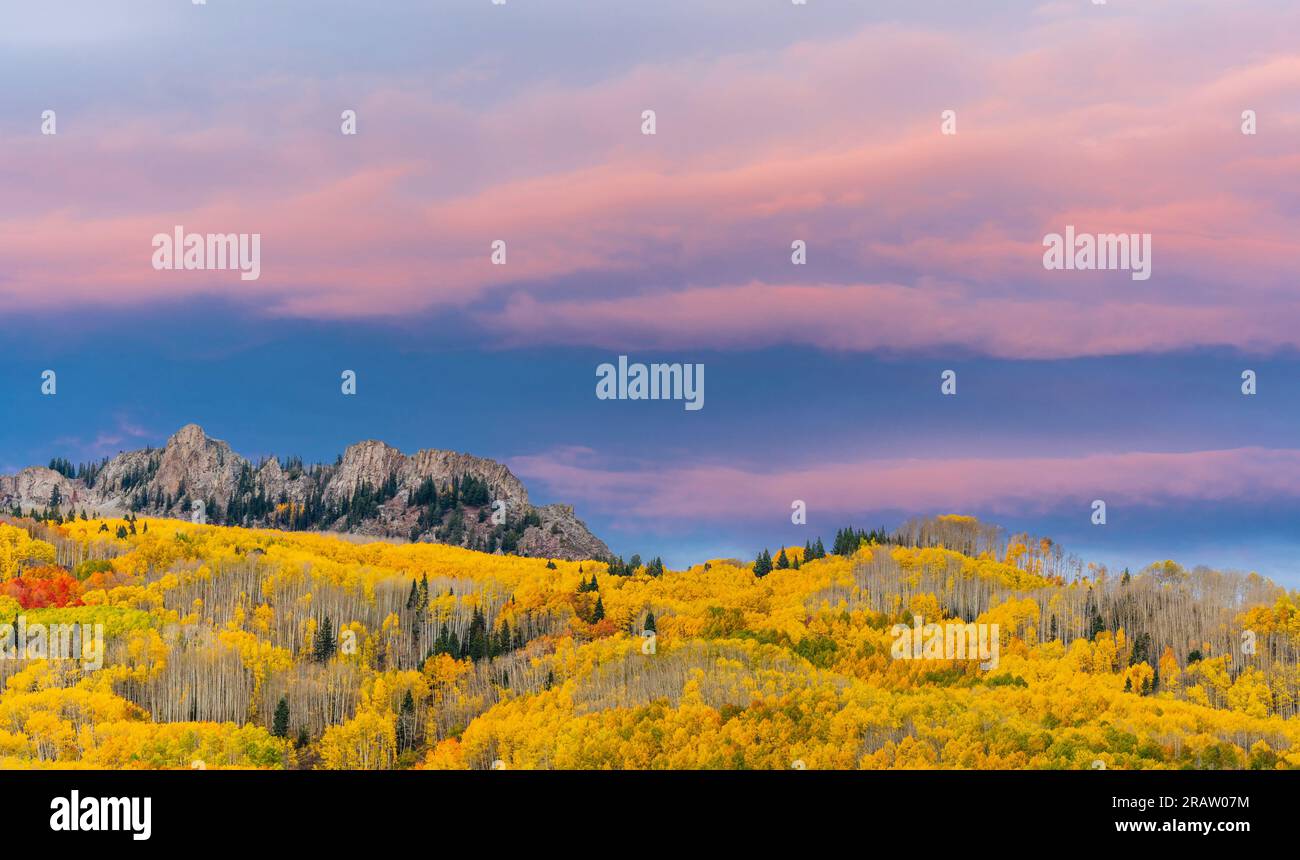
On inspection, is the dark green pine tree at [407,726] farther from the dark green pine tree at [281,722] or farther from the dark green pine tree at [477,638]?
the dark green pine tree at [281,722]

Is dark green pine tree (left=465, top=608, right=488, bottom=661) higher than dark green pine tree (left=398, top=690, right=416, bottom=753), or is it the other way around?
dark green pine tree (left=465, top=608, right=488, bottom=661)

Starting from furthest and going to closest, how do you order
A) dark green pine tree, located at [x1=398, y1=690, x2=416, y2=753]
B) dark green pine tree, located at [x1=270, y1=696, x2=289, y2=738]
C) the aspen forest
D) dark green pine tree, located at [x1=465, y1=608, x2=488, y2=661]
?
dark green pine tree, located at [x1=465, y1=608, x2=488, y2=661]
dark green pine tree, located at [x1=398, y1=690, x2=416, y2=753]
dark green pine tree, located at [x1=270, y1=696, x2=289, y2=738]
the aspen forest

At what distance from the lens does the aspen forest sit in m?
97.1

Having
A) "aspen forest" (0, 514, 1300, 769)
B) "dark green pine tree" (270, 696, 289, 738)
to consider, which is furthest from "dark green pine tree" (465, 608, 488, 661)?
"dark green pine tree" (270, 696, 289, 738)

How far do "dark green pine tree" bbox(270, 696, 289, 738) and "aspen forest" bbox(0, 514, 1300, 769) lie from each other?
27 cm

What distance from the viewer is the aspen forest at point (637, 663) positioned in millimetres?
97125

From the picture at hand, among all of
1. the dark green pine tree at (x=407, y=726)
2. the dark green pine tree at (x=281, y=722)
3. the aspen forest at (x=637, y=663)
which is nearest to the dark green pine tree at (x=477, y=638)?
the aspen forest at (x=637, y=663)

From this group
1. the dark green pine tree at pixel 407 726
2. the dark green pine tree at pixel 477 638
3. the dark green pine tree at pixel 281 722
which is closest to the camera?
the dark green pine tree at pixel 281 722

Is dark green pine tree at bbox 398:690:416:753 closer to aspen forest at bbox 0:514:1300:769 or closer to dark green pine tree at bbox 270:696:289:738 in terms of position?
aspen forest at bbox 0:514:1300:769

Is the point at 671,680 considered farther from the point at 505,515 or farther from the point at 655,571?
the point at 505,515

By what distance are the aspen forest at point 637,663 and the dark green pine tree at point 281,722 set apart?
0.27 m

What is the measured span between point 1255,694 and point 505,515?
4614 inches

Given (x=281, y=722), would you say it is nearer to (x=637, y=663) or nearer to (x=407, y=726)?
(x=407, y=726)
